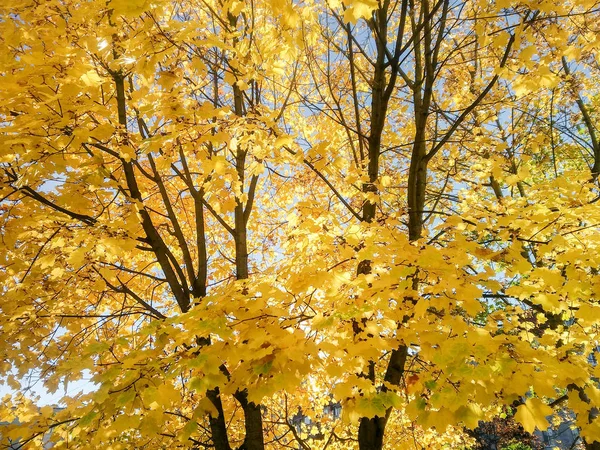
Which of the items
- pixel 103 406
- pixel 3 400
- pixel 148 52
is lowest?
pixel 103 406

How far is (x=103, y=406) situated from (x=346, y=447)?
721 centimetres

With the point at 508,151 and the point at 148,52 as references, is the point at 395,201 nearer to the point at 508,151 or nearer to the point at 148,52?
the point at 508,151

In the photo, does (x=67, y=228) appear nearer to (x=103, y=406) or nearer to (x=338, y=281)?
(x=103, y=406)

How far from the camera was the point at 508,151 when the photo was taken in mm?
6988

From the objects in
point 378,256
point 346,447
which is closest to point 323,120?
point 378,256

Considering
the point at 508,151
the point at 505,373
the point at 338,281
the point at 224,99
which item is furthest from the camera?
the point at 508,151

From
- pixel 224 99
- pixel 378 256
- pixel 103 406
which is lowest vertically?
pixel 103 406

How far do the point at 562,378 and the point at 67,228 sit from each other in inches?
152

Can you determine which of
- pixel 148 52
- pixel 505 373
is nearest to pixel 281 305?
pixel 505 373

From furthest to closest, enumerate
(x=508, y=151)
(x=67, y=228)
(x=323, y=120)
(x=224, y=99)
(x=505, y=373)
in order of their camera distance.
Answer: (x=508, y=151) < (x=323, y=120) < (x=224, y=99) < (x=67, y=228) < (x=505, y=373)

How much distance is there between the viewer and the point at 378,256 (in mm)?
2736

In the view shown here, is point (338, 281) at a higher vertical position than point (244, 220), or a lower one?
lower

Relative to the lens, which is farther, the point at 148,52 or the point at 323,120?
the point at 323,120

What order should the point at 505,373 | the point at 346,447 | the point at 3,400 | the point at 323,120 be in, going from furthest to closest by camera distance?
1. the point at 346,447
2. the point at 323,120
3. the point at 3,400
4. the point at 505,373
